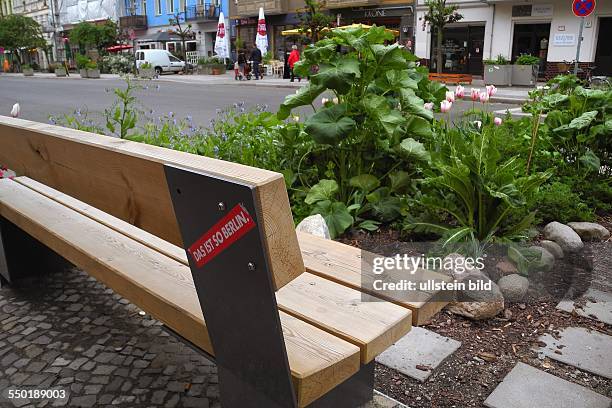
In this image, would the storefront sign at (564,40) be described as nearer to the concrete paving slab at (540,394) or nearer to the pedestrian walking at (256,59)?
the pedestrian walking at (256,59)

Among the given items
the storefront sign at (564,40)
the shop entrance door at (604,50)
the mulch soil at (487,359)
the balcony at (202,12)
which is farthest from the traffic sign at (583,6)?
the balcony at (202,12)

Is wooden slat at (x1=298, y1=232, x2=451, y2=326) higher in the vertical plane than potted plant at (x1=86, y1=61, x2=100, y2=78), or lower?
higher

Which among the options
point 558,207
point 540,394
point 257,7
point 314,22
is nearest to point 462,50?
point 314,22

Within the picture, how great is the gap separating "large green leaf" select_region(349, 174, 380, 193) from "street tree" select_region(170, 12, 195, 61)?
34787 millimetres

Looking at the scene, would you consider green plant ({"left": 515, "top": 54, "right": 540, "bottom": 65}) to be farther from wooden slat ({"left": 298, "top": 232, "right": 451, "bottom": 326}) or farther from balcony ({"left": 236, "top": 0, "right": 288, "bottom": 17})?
wooden slat ({"left": 298, "top": 232, "right": 451, "bottom": 326})

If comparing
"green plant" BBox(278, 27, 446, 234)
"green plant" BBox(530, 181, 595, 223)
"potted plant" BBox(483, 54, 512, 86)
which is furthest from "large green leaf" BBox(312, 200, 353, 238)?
"potted plant" BBox(483, 54, 512, 86)

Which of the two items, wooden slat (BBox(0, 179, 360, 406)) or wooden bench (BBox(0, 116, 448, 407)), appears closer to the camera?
wooden bench (BBox(0, 116, 448, 407))

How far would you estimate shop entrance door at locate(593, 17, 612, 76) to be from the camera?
20.8 meters

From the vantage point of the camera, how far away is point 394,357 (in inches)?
94.1

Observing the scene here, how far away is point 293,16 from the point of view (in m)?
32.3

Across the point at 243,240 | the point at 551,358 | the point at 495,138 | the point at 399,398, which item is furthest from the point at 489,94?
the point at 243,240

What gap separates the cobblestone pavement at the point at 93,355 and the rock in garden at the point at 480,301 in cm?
118

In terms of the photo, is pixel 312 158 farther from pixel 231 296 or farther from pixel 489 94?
pixel 231 296

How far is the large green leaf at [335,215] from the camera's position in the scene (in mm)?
3406
